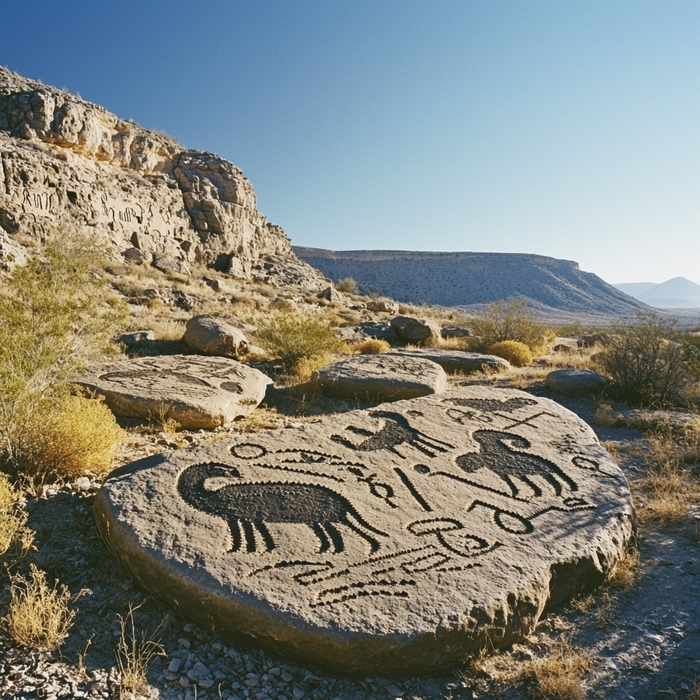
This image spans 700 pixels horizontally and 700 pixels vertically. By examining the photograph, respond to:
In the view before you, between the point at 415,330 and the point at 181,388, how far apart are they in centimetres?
793

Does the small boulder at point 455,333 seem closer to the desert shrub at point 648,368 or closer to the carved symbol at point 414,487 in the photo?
→ the desert shrub at point 648,368

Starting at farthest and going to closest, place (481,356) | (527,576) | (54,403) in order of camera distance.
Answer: (481,356), (54,403), (527,576)

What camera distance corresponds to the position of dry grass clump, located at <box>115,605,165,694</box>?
237cm

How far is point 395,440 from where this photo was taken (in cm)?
488

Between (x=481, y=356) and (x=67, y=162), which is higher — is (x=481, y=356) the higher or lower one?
the lower one

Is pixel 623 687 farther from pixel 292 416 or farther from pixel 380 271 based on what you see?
pixel 380 271

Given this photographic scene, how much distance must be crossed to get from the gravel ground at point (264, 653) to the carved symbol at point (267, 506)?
0.61m

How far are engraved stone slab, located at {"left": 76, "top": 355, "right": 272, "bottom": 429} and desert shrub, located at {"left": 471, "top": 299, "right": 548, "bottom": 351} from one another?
7544mm

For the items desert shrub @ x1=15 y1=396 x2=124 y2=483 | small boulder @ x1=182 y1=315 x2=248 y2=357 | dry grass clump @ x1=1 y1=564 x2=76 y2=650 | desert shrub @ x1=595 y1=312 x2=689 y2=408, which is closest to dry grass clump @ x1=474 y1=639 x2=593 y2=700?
dry grass clump @ x1=1 y1=564 x2=76 y2=650

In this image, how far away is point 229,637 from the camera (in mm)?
2764

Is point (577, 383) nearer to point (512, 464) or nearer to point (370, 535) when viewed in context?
point (512, 464)

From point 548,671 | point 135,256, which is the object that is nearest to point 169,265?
point 135,256

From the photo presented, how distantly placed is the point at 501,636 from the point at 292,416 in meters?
4.45

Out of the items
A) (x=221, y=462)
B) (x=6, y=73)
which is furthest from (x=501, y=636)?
(x=6, y=73)
